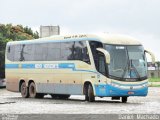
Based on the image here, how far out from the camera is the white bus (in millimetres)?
A: 30484

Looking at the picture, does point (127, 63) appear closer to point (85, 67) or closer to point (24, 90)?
point (85, 67)

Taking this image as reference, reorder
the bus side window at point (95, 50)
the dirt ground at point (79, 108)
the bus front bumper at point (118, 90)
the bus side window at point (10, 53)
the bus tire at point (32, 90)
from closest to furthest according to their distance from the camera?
the dirt ground at point (79, 108) → the bus front bumper at point (118, 90) → the bus side window at point (95, 50) → the bus tire at point (32, 90) → the bus side window at point (10, 53)

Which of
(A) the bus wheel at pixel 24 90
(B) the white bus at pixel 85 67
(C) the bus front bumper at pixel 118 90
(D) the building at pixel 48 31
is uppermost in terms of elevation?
(D) the building at pixel 48 31

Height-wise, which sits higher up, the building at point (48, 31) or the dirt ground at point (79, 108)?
the building at point (48, 31)

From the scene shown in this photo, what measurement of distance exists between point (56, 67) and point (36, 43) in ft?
9.02

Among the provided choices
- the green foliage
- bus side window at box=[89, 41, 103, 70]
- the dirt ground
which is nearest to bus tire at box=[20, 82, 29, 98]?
the dirt ground

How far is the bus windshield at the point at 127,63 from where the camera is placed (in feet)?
99.9

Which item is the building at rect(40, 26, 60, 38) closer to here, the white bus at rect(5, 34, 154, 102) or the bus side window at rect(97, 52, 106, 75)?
the white bus at rect(5, 34, 154, 102)

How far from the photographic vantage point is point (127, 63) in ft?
101

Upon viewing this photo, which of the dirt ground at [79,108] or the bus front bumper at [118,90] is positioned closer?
the dirt ground at [79,108]

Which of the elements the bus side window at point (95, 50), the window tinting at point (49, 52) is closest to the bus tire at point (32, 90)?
the window tinting at point (49, 52)

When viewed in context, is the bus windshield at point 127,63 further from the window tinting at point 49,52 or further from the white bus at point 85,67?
the window tinting at point 49,52

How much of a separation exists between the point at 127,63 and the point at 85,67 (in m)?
2.29

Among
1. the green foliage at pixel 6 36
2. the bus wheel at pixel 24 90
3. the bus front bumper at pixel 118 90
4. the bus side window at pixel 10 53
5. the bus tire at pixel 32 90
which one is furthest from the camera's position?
the green foliage at pixel 6 36
